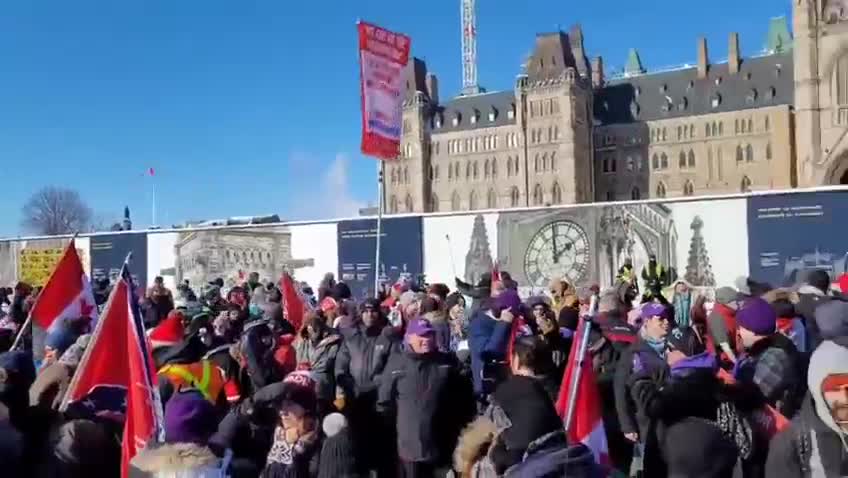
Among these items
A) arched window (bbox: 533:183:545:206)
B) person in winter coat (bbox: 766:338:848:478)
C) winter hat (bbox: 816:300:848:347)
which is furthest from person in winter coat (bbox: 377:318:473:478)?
arched window (bbox: 533:183:545:206)

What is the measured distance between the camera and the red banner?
1241 centimetres

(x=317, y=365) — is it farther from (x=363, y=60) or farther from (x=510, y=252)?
(x=510, y=252)

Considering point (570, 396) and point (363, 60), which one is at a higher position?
point (363, 60)

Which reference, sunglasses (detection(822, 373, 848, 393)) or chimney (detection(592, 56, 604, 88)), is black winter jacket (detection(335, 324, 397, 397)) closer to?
sunglasses (detection(822, 373, 848, 393))

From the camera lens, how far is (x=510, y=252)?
17.4 m

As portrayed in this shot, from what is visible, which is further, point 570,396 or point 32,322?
point 32,322

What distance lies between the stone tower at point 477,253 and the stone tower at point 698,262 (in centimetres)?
413

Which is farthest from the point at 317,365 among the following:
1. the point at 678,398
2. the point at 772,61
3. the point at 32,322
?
the point at 772,61

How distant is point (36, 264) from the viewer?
24.2 metres

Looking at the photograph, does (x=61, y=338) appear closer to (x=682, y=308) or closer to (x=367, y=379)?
(x=367, y=379)

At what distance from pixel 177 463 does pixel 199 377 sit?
2.07m

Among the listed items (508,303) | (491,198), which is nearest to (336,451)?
(508,303)

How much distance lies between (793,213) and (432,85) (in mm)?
84008

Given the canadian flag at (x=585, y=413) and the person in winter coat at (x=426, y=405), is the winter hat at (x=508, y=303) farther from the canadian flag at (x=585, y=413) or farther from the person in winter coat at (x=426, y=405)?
the canadian flag at (x=585, y=413)
